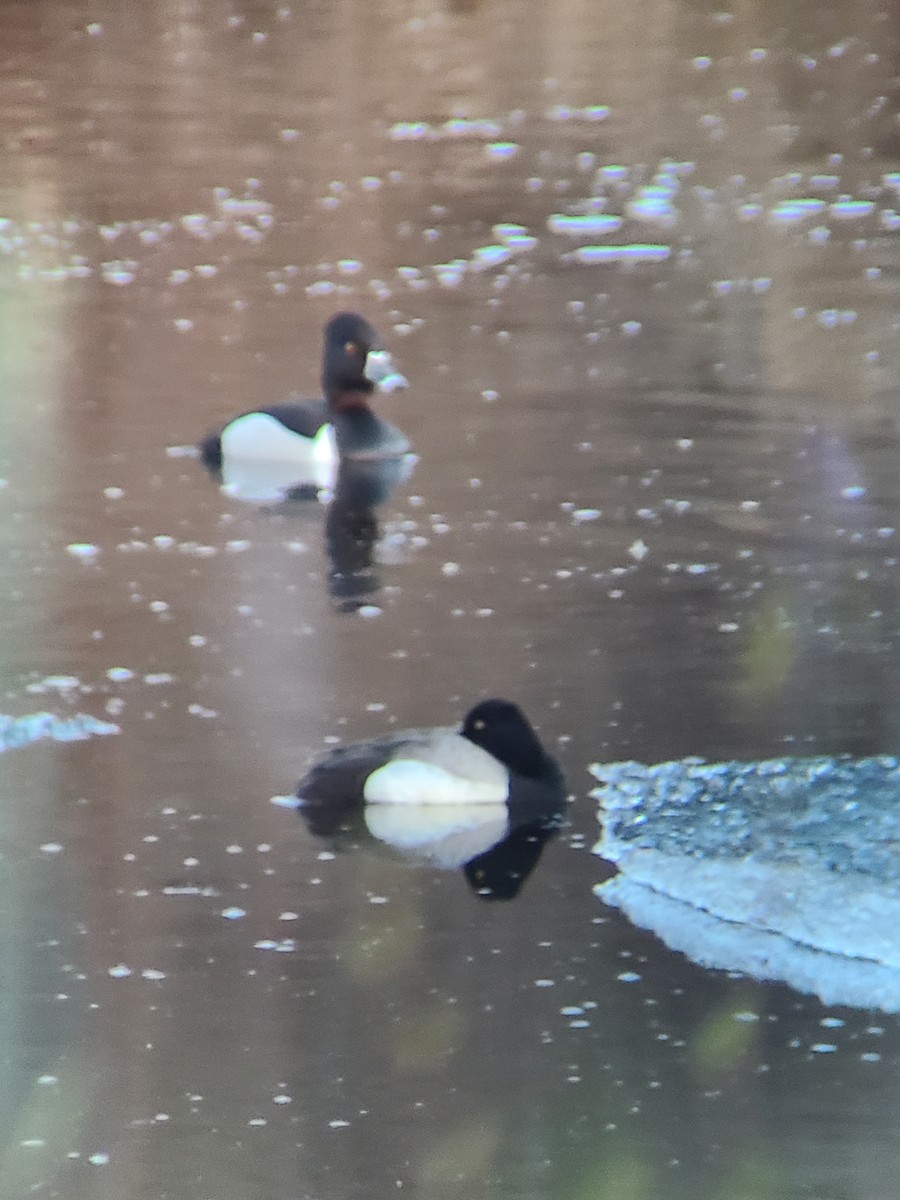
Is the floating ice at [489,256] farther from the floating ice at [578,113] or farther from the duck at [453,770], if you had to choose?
the duck at [453,770]

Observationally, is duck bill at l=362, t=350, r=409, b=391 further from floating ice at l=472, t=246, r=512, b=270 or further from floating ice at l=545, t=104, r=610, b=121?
floating ice at l=545, t=104, r=610, b=121

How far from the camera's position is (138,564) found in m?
10.1

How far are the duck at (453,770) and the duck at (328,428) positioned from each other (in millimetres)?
4457

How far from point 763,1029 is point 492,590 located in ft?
12.3

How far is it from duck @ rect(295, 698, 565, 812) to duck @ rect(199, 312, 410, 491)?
446 centimetres

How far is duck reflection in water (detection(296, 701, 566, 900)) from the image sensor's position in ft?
23.9

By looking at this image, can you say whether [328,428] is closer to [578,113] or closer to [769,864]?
[769,864]

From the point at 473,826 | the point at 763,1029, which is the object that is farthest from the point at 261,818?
the point at 763,1029

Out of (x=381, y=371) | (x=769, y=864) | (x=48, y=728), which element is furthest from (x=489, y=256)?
(x=769, y=864)

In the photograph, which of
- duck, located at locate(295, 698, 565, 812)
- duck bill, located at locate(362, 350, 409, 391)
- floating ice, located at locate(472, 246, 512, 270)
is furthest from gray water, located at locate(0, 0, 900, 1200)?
duck bill, located at locate(362, 350, 409, 391)

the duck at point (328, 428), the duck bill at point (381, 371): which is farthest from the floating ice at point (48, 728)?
the duck bill at point (381, 371)

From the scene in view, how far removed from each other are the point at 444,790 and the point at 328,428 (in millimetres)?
5141

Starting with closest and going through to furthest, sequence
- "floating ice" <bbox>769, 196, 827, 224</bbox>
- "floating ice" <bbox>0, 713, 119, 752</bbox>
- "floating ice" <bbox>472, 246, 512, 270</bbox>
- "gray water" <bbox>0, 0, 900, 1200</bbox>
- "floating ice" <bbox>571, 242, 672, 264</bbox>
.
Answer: "gray water" <bbox>0, 0, 900, 1200</bbox>
"floating ice" <bbox>0, 713, 119, 752</bbox>
"floating ice" <bbox>472, 246, 512, 270</bbox>
"floating ice" <bbox>571, 242, 672, 264</bbox>
"floating ice" <bbox>769, 196, 827, 224</bbox>

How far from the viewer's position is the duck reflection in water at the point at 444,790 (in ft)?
23.9
